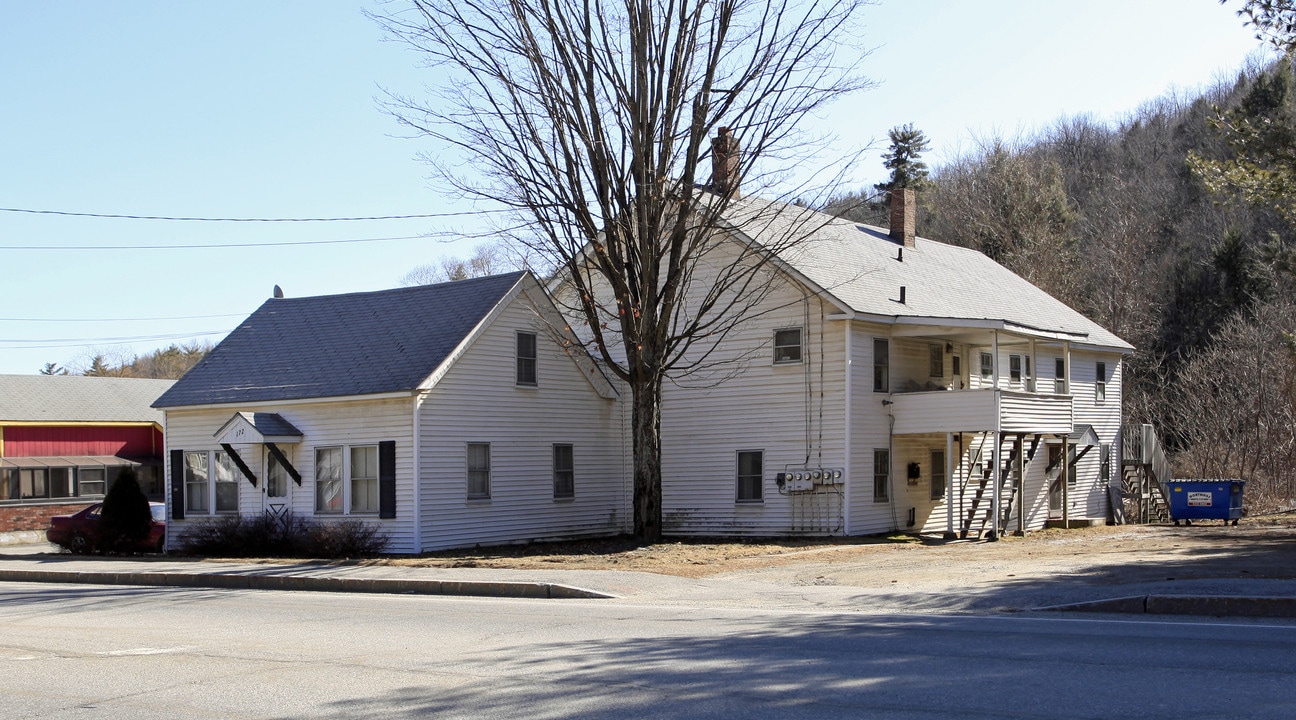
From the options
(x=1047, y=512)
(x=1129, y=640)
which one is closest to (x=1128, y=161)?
(x=1047, y=512)

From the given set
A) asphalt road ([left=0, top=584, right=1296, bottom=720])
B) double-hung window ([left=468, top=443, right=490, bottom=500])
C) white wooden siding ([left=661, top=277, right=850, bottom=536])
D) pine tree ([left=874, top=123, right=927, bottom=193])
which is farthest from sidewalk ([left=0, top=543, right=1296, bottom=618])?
pine tree ([left=874, top=123, right=927, bottom=193])

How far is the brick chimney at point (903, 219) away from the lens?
120ft

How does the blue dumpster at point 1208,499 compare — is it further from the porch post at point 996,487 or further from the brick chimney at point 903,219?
the brick chimney at point 903,219

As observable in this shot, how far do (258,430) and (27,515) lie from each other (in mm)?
17344

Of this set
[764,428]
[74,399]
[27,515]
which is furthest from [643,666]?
[74,399]

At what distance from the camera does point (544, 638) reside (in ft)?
38.3

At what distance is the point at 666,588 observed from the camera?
17.0 m

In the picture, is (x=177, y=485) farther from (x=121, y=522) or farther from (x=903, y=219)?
(x=903, y=219)

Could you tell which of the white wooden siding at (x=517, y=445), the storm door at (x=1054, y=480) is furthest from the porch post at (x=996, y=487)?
the white wooden siding at (x=517, y=445)

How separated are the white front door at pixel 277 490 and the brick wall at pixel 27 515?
15.7 metres

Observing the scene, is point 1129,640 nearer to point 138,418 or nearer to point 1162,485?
point 1162,485

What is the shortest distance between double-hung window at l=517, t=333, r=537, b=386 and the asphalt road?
13.7 m

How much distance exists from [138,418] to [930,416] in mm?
29256

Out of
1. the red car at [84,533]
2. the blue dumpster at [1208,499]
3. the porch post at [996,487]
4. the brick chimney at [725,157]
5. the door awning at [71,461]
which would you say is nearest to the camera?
the brick chimney at [725,157]
